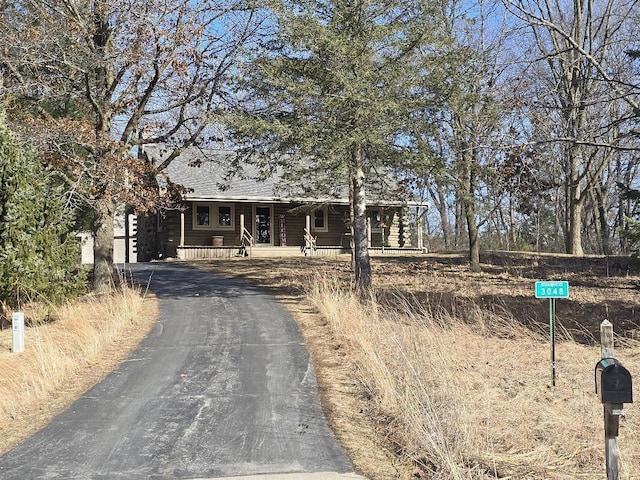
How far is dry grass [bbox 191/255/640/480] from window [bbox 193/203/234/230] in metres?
12.3

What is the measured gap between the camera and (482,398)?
23.1 feet

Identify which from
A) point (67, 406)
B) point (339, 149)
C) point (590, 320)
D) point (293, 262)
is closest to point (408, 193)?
point (339, 149)

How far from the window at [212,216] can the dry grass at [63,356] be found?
14.2 metres

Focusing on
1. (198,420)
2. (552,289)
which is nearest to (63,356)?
(198,420)

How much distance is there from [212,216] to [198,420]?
22376 millimetres

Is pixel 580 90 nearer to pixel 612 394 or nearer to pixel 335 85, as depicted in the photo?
pixel 335 85

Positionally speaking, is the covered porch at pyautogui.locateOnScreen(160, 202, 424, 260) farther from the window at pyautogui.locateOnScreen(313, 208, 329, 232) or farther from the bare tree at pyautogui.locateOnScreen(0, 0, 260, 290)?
the bare tree at pyautogui.locateOnScreen(0, 0, 260, 290)

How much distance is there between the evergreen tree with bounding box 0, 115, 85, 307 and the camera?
11.3 meters

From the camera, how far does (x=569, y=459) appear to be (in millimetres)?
5277

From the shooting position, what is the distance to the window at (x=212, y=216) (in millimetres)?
28141

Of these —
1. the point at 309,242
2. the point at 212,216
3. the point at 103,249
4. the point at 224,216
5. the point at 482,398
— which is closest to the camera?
the point at 482,398

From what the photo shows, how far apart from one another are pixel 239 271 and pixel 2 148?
9720 mm

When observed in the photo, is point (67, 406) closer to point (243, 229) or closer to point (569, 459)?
point (569, 459)

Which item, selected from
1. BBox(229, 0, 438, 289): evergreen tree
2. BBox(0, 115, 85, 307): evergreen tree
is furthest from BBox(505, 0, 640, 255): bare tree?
BBox(0, 115, 85, 307): evergreen tree
